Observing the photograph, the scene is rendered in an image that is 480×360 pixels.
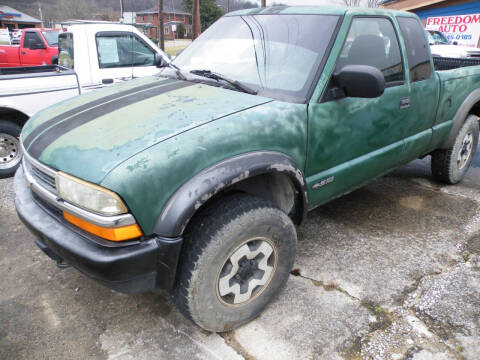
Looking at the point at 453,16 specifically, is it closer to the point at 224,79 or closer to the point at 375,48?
the point at 375,48

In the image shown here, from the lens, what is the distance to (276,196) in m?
2.42

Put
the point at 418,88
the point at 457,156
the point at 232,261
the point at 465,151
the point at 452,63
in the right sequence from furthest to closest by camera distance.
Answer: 1. the point at 452,63
2. the point at 465,151
3. the point at 457,156
4. the point at 418,88
5. the point at 232,261

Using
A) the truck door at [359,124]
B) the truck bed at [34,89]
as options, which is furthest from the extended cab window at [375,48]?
the truck bed at [34,89]

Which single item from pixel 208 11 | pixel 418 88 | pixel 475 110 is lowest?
pixel 475 110

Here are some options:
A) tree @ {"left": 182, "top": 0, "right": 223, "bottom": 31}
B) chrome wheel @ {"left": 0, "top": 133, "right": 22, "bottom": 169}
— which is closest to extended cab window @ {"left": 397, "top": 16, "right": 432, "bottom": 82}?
chrome wheel @ {"left": 0, "top": 133, "right": 22, "bottom": 169}

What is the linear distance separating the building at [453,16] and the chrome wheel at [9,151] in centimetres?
1821

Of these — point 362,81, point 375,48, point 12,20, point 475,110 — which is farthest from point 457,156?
point 12,20

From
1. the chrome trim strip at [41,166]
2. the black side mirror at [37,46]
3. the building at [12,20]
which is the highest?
the building at [12,20]

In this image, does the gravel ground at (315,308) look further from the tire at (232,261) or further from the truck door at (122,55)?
the truck door at (122,55)

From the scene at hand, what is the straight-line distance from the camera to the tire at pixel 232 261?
1.83 m

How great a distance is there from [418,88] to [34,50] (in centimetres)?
920

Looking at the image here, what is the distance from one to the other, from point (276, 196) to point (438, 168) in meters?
2.60

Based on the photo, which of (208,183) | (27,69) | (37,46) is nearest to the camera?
(208,183)

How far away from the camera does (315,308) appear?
93.4 inches
